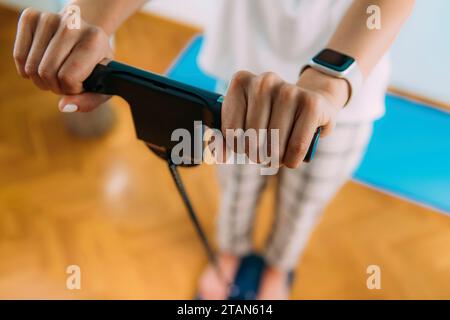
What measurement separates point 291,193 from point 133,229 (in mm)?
712

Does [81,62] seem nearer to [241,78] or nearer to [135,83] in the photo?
[135,83]

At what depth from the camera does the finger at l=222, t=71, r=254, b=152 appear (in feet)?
1.69

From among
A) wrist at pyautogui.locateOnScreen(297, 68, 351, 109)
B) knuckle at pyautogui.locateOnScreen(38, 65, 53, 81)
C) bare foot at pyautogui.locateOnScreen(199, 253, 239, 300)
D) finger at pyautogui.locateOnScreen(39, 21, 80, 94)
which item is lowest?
bare foot at pyautogui.locateOnScreen(199, 253, 239, 300)

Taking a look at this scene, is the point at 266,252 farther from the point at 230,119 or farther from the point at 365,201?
the point at 230,119

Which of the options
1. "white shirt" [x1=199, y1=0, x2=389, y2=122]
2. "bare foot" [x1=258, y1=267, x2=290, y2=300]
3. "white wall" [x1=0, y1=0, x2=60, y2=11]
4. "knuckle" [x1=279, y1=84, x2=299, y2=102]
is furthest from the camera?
"white wall" [x1=0, y1=0, x2=60, y2=11]

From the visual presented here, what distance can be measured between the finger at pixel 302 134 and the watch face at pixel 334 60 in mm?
109

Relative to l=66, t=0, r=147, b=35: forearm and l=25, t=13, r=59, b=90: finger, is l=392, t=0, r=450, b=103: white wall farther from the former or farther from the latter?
l=25, t=13, r=59, b=90: finger

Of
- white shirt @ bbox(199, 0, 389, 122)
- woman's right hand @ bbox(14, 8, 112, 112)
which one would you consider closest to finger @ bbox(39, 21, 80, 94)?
woman's right hand @ bbox(14, 8, 112, 112)

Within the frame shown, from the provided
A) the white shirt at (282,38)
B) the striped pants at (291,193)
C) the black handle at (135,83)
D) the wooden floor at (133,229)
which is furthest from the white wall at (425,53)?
the black handle at (135,83)

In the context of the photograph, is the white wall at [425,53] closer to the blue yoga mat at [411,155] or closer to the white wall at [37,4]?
the blue yoga mat at [411,155]

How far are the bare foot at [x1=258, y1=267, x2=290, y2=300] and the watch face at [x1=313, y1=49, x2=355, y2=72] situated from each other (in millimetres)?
945

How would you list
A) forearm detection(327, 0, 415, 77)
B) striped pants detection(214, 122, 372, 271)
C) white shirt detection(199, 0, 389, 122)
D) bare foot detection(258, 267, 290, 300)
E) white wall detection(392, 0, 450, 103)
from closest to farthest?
forearm detection(327, 0, 415, 77) < white shirt detection(199, 0, 389, 122) < striped pants detection(214, 122, 372, 271) < bare foot detection(258, 267, 290, 300) < white wall detection(392, 0, 450, 103)

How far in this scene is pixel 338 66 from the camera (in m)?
0.57

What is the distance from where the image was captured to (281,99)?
494 mm
